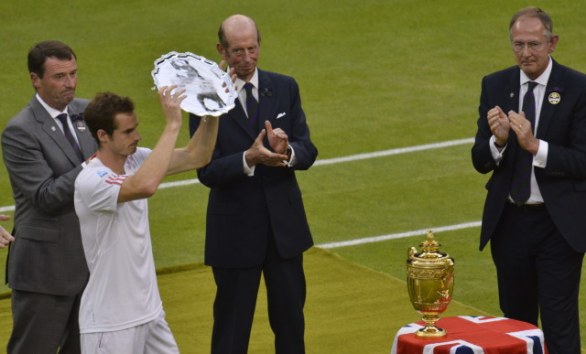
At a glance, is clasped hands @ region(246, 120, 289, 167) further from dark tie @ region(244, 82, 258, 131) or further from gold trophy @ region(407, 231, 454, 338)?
gold trophy @ region(407, 231, 454, 338)

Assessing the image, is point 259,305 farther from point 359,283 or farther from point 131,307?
point 131,307

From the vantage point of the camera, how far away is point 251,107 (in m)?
9.83

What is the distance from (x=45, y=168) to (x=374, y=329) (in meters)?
3.19

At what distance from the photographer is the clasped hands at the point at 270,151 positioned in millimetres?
9367

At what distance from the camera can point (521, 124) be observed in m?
9.31

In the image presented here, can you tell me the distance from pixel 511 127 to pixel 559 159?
351 millimetres

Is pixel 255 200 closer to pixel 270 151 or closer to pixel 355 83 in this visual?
pixel 270 151

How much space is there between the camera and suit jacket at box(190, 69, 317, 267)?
384 inches

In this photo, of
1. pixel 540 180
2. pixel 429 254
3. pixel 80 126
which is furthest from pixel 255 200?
pixel 540 180

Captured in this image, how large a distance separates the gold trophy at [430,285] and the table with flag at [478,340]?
0.30ft

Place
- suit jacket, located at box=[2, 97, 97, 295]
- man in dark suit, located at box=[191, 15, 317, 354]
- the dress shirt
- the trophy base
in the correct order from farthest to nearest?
man in dark suit, located at box=[191, 15, 317, 354] → the dress shirt → suit jacket, located at box=[2, 97, 97, 295] → the trophy base

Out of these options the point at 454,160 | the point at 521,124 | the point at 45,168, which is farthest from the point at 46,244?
the point at 454,160

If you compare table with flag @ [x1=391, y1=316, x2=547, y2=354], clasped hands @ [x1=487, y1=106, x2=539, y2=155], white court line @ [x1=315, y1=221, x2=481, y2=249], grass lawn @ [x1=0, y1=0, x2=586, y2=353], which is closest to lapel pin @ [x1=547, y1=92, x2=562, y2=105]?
clasped hands @ [x1=487, y1=106, x2=539, y2=155]

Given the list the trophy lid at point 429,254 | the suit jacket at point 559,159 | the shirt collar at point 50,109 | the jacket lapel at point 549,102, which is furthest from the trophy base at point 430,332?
the shirt collar at point 50,109
